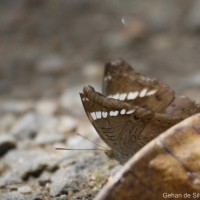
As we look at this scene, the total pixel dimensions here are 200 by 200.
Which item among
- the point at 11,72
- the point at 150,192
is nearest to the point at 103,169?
the point at 150,192

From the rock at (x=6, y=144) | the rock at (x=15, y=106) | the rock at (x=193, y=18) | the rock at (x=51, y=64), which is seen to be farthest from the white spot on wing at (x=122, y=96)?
the rock at (x=193, y=18)

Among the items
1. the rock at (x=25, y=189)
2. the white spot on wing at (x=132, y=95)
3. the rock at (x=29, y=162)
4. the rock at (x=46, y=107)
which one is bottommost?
the rock at (x=25, y=189)

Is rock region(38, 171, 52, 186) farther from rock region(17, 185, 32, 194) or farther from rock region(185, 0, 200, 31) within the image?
rock region(185, 0, 200, 31)

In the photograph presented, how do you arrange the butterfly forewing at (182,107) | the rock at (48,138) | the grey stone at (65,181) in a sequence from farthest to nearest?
1. the rock at (48,138)
2. the grey stone at (65,181)
3. the butterfly forewing at (182,107)

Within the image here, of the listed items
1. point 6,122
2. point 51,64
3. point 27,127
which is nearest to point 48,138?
point 27,127

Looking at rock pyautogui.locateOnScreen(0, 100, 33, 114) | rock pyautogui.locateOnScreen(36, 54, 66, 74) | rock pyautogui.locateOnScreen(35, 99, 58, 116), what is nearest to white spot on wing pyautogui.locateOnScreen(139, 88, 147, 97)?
rock pyautogui.locateOnScreen(35, 99, 58, 116)

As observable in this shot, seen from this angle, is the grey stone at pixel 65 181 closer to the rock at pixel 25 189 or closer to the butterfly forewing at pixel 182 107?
the rock at pixel 25 189

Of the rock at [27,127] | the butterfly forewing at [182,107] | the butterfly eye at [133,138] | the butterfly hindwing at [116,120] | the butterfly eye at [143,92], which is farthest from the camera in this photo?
the rock at [27,127]

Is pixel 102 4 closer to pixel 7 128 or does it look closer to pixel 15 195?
pixel 7 128
